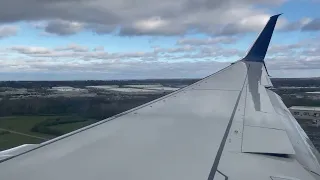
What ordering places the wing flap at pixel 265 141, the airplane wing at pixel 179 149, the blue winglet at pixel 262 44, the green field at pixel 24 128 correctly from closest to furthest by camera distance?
1. the airplane wing at pixel 179 149
2. the wing flap at pixel 265 141
3. the blue winglet at pixel 262 44
4. the green field at pixel 24 128

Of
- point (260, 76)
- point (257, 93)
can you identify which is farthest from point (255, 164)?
point (260, 76)

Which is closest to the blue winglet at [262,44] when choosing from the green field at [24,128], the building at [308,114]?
the building at [308,114]

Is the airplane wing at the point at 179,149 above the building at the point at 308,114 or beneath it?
above

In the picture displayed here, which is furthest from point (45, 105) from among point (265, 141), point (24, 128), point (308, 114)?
point (265, 141)

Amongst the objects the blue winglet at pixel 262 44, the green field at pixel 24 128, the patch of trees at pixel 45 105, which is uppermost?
the blue winglet at pixel 262 44

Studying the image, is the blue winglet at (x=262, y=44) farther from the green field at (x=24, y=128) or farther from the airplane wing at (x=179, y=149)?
the green field at (x=24, y=128)

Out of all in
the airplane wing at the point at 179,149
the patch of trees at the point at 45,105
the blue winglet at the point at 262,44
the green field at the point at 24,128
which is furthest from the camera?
the patch of trees at the point at 45,105

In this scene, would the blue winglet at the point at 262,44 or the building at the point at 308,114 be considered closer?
the blue winglet at the point at 262,44
